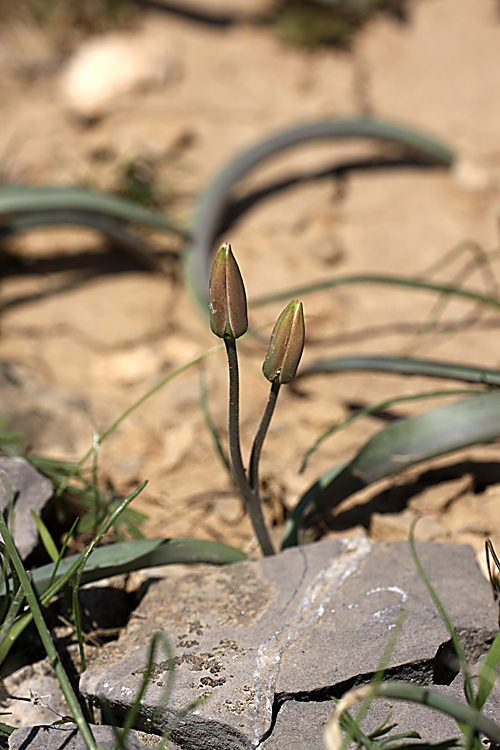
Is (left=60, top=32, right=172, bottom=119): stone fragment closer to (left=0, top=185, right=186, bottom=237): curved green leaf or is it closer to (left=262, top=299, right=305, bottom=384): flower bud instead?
(left=0, top=185, right=186, bottom=237): curved green leaf

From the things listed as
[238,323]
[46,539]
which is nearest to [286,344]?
[238,323]

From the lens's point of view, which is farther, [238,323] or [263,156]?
[263,156]

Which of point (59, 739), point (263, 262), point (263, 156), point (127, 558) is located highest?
point (263, 156)

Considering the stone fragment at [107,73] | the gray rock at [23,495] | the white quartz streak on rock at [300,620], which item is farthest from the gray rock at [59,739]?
the stone fragment at [107,73]

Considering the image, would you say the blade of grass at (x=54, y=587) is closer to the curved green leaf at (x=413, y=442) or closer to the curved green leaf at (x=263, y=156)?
the curved green leaf at (x=413, y=442)

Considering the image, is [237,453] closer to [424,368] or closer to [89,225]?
[424,368]
